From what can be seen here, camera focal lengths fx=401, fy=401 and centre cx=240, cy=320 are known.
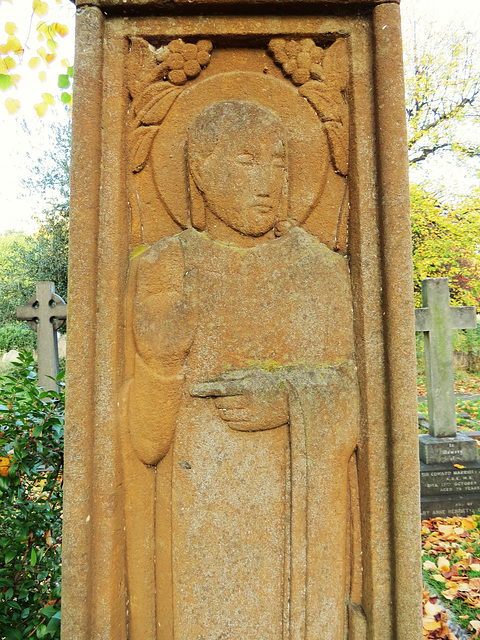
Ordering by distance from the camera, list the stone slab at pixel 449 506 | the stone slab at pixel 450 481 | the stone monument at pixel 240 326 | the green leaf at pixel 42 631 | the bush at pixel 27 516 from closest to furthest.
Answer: the stone monument at pixel 240 326 → the green leaf at pixel 42 631 → the bush at pixel 27 516 → the stone slab at pixel 449 506 → the stone slab at pixel 450 481

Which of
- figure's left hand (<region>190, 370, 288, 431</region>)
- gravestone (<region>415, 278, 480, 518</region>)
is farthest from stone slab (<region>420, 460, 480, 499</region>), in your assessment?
figure's left hand (<region>190, 370, 288, 431</region>)

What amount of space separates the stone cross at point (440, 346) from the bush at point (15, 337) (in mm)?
11886

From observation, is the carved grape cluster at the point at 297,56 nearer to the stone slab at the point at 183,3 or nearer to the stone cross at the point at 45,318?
the stone slab at the point at 183,3

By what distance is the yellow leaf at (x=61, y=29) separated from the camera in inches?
121

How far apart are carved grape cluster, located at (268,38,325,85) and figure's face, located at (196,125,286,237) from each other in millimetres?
242

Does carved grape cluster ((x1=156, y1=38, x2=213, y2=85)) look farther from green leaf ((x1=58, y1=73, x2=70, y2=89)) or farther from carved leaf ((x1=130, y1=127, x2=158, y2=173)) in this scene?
green leaf ((x1=58, y1=73, x2=70, y2=89))

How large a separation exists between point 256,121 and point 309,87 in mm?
267

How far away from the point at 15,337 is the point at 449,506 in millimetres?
12889

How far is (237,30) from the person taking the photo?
62.8 inches

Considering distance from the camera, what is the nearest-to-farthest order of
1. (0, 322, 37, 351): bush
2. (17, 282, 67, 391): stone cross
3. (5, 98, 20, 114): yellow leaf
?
(5, 98, 20, 114): yellow leaf → (17, 282, 67, 391): stone cross → (0, 322, 37, 351): bush

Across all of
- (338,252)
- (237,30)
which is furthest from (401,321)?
(237,30)

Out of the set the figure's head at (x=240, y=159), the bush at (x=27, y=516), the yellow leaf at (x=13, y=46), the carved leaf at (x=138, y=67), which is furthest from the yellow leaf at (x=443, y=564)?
the yellow leaf at (x=13, y=46)

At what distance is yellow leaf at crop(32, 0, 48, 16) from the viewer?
291 cm

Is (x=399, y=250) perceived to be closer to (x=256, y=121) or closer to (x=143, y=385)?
(x=256, y=121)
